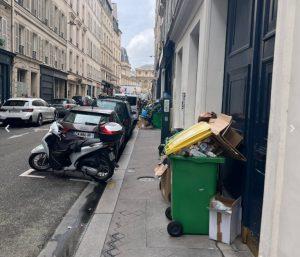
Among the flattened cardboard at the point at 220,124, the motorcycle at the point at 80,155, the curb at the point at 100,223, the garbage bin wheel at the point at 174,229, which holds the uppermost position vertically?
the flattened cardboard at the point at 220,124

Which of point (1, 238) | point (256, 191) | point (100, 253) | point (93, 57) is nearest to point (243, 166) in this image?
point (256, 191)

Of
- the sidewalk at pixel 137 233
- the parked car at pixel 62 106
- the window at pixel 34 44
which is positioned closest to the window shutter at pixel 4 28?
the parked car at pixel 62 106

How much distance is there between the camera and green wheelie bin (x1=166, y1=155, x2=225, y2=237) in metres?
4.39

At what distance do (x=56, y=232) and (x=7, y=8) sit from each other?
78.3 ft

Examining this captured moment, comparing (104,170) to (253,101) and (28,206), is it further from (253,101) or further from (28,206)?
(253,101)

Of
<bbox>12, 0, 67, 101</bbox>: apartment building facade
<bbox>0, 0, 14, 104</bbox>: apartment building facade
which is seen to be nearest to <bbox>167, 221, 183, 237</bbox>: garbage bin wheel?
<bbox>0, 0, 14, 104</bbox>: apartment building facade

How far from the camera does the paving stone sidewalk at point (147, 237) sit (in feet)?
13.2

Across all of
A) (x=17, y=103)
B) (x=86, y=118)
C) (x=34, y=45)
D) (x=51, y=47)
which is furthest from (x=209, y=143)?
(x=51, y=47)

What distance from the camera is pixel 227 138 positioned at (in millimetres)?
4617

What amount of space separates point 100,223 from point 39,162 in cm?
373

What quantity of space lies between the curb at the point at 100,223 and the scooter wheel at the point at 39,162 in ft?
4.98

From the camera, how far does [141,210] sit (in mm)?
5496

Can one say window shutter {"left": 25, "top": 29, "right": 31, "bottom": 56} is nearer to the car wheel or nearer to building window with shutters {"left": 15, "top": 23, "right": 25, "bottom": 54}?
building window with shutters {"left": 15, "top": 23, "right": 25, "bottom": 54}

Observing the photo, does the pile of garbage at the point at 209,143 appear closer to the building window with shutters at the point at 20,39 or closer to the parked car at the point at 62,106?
the parked car at the point at 62,106
